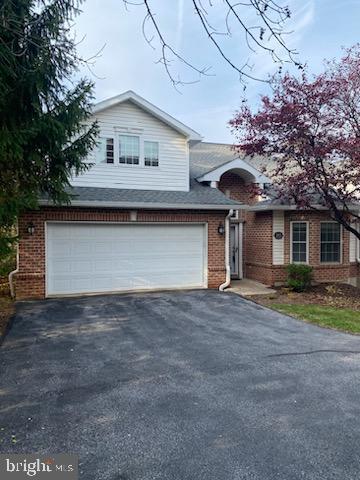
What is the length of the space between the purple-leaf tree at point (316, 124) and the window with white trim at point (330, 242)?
2.73 m

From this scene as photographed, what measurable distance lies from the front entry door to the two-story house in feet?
0.13

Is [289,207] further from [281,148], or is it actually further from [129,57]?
[129,57]

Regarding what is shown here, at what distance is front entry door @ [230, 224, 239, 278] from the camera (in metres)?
14.0

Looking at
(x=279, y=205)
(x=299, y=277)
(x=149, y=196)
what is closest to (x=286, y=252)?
(x=299, y=277)

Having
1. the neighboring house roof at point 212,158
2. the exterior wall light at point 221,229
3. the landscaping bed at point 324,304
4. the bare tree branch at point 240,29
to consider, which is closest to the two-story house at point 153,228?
the exterior wall light at point 221,229

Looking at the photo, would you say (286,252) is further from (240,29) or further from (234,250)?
(240,29)

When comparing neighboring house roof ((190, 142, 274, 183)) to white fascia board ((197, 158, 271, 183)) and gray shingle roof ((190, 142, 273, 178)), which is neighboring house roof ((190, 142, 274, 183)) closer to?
gray shingle roof ((190, 142, 273, 178))

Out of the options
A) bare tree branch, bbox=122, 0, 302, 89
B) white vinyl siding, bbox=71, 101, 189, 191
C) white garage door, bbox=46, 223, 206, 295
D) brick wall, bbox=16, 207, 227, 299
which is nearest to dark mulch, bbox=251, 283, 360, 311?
white garage door, bbox=46, 223, 206, 295

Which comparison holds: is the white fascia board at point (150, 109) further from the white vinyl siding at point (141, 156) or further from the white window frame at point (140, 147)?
the white window frame at point (140, 147)

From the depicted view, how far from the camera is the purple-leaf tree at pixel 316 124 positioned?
979 cm

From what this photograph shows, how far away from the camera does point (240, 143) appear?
439 inches

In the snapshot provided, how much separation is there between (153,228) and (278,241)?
459 centimetres

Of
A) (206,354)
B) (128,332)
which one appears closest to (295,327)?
(206,354)

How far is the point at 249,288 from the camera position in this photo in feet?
39.2
